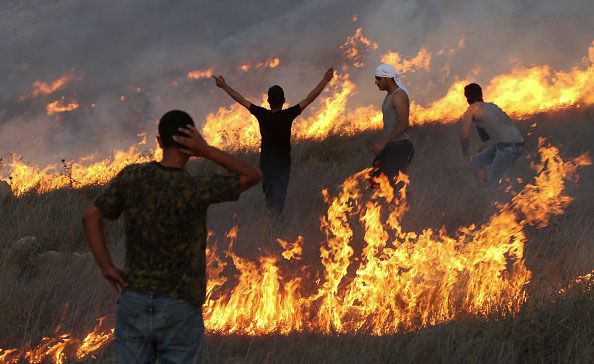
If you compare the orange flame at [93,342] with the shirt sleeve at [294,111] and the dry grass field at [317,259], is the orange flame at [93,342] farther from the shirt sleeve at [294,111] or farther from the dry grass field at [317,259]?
the shirt sleeve at [294,111]

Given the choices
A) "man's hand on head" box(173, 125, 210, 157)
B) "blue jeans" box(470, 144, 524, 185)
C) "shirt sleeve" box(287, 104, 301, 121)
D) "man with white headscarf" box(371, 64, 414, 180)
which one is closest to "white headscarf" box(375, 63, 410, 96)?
"man with white headscarf" box(371, 64, 414, 180)

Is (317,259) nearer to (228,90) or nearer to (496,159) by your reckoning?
(228,90)

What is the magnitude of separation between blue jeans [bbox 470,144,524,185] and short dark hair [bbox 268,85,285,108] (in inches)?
99.6

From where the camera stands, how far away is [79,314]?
5367 millimetres

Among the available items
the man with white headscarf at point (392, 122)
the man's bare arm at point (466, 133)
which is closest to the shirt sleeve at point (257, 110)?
the man with white headscarf at point (392, 122)

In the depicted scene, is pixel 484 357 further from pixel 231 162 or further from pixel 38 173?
pixel 38 173

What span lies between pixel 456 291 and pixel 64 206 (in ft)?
18.5

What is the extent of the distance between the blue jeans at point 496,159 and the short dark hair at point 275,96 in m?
2.53

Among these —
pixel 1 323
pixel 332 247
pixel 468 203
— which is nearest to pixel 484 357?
pixel 332 247

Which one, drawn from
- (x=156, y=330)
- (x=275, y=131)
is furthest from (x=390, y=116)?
(x=156, y=330)

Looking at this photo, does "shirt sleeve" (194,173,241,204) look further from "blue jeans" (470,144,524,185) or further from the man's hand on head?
"blue jeans" (470,144,524,185)

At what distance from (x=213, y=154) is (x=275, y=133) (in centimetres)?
451

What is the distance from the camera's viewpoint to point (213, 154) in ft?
9.38

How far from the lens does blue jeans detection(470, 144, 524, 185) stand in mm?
8242
